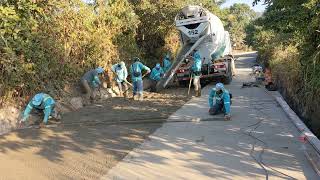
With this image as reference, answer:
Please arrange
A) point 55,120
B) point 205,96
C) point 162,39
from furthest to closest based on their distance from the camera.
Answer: point 162,39, point 205,96, point 55,120

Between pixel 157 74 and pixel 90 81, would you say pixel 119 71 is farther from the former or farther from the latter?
pixel 157 74

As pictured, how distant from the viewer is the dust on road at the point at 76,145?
23.6 feet

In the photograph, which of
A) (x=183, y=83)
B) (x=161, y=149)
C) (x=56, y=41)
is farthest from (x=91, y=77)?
(x=161, y=149)

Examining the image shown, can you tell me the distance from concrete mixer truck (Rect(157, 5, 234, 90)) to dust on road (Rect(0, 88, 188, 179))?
5362mm

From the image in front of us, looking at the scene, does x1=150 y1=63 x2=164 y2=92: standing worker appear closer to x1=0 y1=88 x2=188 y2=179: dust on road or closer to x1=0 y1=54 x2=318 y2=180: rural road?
x1=0 y1=88 x2=188 y2=179: dust on road

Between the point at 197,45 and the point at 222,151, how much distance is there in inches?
432

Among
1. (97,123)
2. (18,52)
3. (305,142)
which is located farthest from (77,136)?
(305,142)

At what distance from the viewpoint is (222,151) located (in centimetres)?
788

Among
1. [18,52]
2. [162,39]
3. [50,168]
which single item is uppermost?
[162,39]

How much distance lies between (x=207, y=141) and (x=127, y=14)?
1181 cm

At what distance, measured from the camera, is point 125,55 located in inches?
754

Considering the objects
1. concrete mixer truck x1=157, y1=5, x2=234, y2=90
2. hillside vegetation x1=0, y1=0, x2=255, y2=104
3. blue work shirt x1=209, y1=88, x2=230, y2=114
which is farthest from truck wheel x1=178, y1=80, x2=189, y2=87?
blue work shirt x1=209, y1=88, x2=230, y2=114

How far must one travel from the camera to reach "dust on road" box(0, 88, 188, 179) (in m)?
7.20

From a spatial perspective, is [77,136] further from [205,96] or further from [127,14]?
[127,14]
